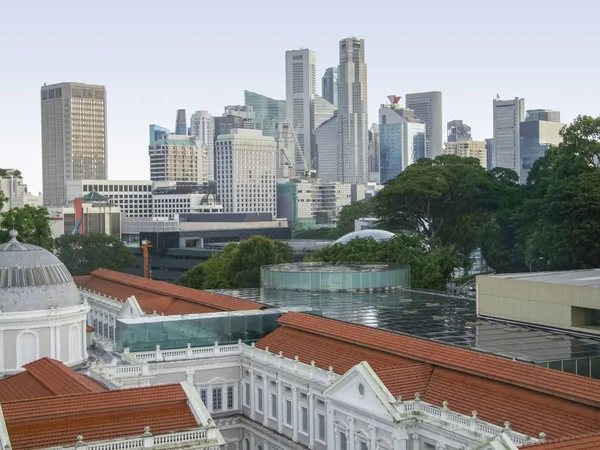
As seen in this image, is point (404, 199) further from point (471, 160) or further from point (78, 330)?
point (78, 330)

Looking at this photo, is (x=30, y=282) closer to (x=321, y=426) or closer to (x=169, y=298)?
(x=169, y=298)

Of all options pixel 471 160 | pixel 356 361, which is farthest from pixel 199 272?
pixel 356 361

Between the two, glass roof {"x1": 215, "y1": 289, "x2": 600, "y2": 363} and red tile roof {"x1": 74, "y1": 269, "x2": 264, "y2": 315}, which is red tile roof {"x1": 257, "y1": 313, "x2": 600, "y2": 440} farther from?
red tile roof {"x1": 74, "y1": 269, "x2": 264, "y2": 315}

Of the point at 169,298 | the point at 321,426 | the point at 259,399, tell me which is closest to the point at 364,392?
the point at 321,426

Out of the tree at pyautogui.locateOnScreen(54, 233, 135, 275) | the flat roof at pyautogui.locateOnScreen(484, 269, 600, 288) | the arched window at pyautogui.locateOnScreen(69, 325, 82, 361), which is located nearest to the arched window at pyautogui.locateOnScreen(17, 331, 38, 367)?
the arched window at pyautogui.locateOnScreen(69, 325, 82, 361)

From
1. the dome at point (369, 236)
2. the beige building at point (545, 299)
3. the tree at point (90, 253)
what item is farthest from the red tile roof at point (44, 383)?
the tree at point (90, 253)

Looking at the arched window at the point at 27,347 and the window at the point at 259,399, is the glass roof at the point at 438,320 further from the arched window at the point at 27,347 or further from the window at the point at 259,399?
the arched window at the point at 27,347
